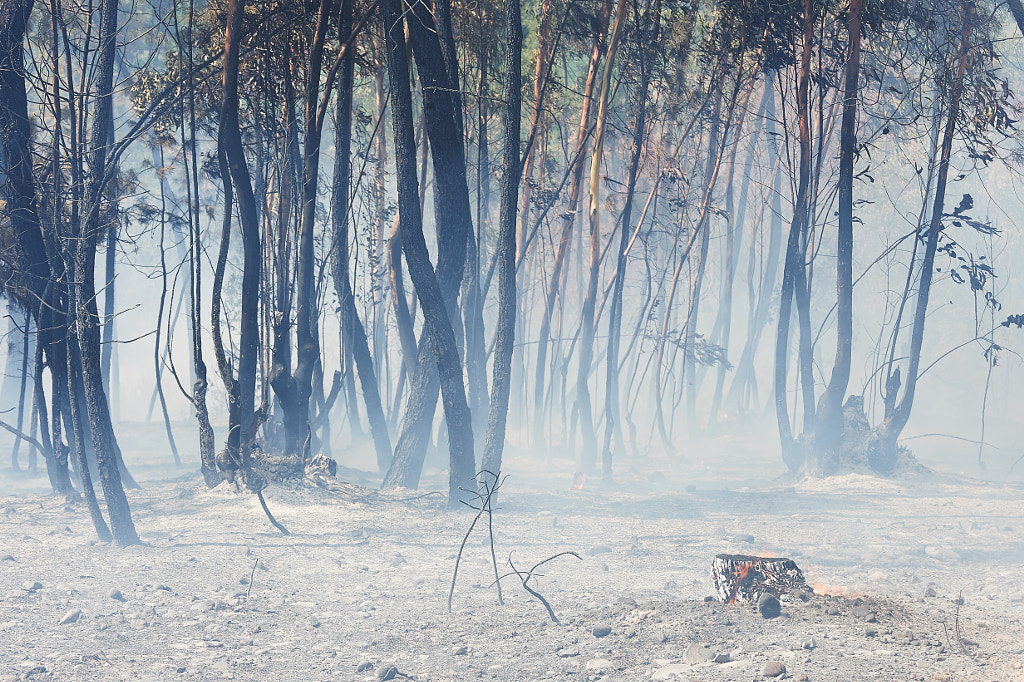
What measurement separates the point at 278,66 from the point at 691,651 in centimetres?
912

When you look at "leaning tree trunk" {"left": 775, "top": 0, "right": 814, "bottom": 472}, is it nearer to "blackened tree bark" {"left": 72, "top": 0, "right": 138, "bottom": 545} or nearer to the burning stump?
the burning stump

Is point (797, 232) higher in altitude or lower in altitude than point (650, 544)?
higher

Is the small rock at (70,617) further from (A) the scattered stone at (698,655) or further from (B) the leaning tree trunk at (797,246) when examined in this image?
(B) the leaning tree trunk at (797,246)

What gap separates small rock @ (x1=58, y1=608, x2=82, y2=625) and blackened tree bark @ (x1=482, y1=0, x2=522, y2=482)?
4179mm

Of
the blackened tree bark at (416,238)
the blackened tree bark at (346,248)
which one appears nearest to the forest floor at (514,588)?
the blackened tree bark at (416,238)

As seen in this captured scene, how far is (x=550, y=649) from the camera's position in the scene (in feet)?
17.5

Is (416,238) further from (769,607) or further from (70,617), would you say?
(769,607)

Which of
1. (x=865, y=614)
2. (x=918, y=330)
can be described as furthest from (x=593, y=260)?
(x=865, y=614)

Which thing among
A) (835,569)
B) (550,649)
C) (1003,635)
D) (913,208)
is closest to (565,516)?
(835,569)

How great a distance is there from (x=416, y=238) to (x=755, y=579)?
15.9 ft

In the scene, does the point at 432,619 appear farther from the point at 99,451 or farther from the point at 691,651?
the point at 99,451

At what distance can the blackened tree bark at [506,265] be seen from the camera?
8.86 m

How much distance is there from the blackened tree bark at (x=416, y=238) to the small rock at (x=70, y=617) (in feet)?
Answer: 13.7

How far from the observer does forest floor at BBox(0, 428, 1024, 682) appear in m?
4.97
